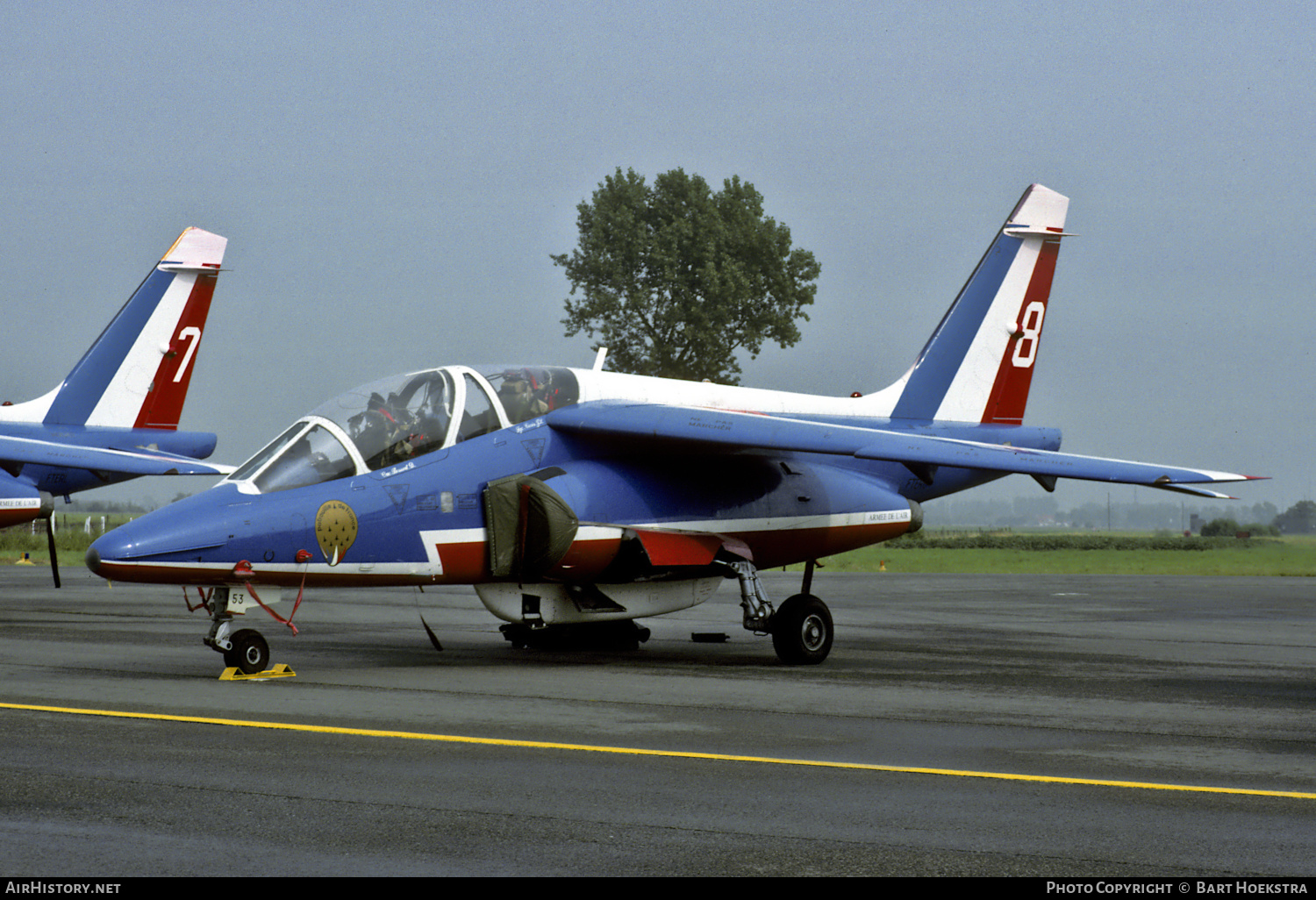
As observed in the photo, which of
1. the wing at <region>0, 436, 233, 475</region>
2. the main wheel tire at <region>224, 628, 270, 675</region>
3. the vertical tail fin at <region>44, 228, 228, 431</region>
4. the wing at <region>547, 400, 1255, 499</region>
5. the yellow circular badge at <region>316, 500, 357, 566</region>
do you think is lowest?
the main wheel tire at <region>224, 628, 270, 675</region>

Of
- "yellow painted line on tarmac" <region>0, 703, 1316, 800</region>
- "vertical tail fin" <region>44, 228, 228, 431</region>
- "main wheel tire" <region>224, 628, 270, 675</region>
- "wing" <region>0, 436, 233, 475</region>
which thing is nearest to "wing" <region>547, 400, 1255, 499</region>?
"main wheel tire" <region>224, 628, 270, 675</region>

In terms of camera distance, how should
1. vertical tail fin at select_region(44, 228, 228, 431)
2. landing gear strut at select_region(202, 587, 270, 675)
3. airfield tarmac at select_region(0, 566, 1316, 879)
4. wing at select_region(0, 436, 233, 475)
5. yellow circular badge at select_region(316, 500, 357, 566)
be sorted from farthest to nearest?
vertical tail fin at select_region(44, 228, 228, 431) → wing at select_region(0, 436, 233, 475) → yellow circular badge at select_region(316, 500, 357, 566) → landing gear strut at select_region(202, 587, 270, 675) → airfield tarmac at select_region(0, 566, 1316, 879)

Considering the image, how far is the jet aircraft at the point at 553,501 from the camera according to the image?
38.9 feet

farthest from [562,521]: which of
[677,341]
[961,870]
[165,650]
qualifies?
[677,341]

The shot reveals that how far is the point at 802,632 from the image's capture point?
1395 cm

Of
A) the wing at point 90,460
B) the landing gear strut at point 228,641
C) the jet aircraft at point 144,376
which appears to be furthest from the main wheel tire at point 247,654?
the jet aircraft at point 144,376

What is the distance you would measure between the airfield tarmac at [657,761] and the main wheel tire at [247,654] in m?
0.29

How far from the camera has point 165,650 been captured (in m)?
14.5

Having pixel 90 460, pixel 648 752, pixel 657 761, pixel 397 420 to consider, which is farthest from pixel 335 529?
pixel 90 460

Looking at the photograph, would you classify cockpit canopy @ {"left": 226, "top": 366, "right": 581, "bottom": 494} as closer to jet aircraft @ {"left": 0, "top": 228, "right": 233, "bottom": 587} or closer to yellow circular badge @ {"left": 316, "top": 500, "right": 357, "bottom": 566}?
yellow circular badge @ {"left": 316, "top": 500, "right": 357, "bottom": 566}

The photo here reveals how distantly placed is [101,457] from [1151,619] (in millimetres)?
15461

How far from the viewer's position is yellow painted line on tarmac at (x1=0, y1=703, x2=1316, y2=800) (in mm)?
7328

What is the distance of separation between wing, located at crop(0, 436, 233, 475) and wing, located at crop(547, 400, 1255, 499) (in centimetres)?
617

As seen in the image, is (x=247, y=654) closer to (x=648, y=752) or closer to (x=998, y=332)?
(x=648, y=752)
